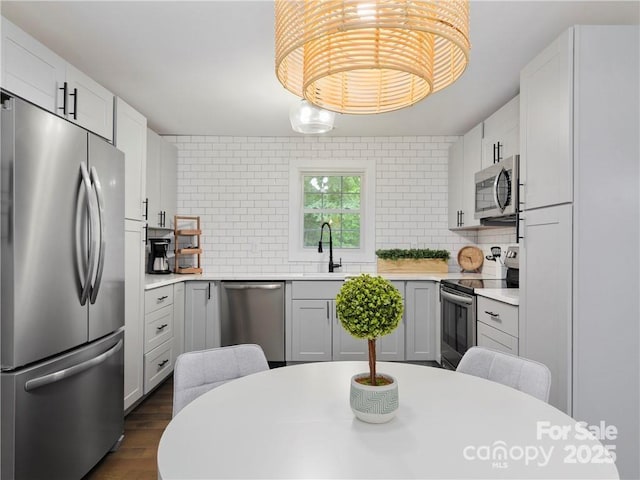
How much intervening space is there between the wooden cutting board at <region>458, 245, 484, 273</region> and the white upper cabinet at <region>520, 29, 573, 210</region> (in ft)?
6.29

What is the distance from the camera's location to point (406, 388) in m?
1.32

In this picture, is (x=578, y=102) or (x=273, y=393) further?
(x=578, y=102)

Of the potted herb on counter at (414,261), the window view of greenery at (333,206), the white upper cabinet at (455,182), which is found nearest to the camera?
the white upper cabinet at (455,182)

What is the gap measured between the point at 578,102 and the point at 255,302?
9.53 ft

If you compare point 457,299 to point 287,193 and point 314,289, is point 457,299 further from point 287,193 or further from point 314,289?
point 287,193

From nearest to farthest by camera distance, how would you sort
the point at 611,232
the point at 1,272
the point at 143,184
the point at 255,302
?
1. the point at 1,272
2. the point at 611,232
3. the point at 143,184
4. the point at 255,302

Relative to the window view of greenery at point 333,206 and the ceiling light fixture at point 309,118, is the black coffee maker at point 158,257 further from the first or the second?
the ceiling light fixture at point 309,118

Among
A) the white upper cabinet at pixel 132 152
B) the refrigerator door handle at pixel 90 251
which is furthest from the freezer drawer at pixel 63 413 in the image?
the white upper cabinet at pixel 132 152

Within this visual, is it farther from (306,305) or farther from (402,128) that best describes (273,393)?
(402,128)

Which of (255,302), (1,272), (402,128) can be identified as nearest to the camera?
(1,272)

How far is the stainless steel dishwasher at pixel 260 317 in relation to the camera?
3.75m

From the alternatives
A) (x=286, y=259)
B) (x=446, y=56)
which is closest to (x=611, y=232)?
(x=446, y=56)

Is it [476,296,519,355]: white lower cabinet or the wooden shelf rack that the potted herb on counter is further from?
the wooden shelf rack

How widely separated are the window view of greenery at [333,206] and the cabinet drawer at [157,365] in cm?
189
